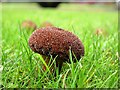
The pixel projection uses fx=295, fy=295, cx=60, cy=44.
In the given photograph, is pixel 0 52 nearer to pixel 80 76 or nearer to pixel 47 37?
pixel 47 37

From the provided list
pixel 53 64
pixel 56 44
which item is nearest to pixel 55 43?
pixel 56 44

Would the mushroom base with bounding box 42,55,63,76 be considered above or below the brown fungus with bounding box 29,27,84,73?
below

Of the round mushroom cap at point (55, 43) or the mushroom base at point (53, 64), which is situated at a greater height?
the round mushroom cap at point (55, 43)

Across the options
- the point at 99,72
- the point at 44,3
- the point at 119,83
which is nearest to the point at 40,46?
the point at 99,72

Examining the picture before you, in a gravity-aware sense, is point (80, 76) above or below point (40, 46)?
below

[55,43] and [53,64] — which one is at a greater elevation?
[55,43]

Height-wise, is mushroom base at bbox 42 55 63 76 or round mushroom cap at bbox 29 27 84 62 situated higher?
round mushroom cap at bbox 29 27 84 62

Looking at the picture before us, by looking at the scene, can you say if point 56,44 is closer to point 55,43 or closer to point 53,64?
point 55,43
